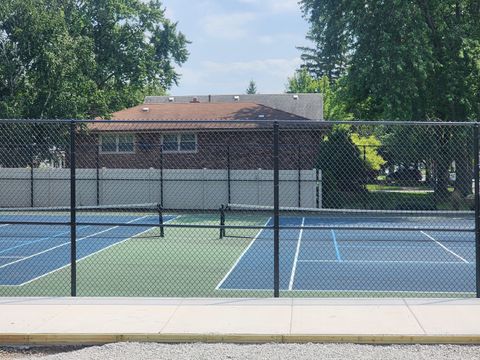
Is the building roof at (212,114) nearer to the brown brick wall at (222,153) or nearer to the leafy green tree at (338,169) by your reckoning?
the brown brick wall at (222,153)

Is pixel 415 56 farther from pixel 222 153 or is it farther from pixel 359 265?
pixel 359 265

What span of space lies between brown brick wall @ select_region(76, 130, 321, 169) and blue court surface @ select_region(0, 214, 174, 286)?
719 cm

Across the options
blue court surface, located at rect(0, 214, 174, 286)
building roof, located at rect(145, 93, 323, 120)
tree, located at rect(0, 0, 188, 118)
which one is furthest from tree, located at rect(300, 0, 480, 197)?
tree, located at rect(0, 0, 188, 118)

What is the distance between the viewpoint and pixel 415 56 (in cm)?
2938

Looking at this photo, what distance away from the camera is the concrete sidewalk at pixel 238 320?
819cm

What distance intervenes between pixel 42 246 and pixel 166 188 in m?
12.4

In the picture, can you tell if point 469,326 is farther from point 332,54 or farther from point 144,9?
point 144,9

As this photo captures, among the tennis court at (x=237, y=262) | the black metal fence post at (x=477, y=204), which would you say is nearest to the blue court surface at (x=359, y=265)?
the tennis court at (x=237, y=262)

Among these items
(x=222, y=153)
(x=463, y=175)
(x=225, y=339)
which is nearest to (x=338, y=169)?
(x=463, y=175)

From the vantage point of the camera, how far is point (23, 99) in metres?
35.0

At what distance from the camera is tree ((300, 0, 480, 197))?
2984 cm

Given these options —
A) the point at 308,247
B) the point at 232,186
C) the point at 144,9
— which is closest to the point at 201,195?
the point at 232,186

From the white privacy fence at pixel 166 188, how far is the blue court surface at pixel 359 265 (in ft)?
24.8

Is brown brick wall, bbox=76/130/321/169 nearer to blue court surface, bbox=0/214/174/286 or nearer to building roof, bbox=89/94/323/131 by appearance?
building roof, bbox=89/94/323/131
